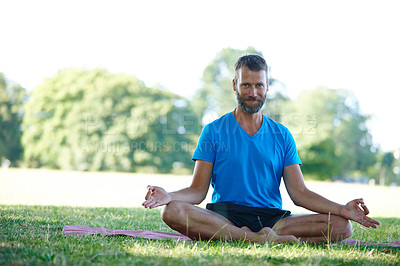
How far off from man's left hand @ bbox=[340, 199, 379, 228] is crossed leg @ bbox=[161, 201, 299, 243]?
592 millimetres

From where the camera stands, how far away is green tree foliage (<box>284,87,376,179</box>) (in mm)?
47844

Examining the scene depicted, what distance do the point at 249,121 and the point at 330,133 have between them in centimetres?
5045

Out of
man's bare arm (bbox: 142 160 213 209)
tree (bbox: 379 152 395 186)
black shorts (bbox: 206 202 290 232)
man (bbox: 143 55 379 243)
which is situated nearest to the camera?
man's bare arm (bbox: 142 160 213 209)

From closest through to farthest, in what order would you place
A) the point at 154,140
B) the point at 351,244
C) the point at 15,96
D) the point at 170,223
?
the point at 170,223 < the point at 351,244 < the point at 154,140 < the point at 15,96

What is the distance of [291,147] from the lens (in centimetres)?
464

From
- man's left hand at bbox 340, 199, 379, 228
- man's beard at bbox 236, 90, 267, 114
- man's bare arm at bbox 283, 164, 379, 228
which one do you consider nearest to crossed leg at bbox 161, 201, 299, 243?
man's bare arm at bbox 283, 164, 379, 228

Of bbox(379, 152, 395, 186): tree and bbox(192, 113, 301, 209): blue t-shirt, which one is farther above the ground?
bbox(192, 113, 301, 209): blue t-shirt

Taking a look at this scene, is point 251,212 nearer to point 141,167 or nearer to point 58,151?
point 141,167

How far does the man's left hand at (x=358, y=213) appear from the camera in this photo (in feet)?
13.0

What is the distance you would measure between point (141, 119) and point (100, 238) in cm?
4076

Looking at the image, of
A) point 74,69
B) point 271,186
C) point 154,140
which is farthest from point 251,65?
point 74,69

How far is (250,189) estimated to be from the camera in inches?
172

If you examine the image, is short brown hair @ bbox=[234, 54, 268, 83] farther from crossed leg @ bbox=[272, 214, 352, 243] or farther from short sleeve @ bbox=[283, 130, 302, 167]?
crossed leg @ bbox=[272, 214, 352, 243]

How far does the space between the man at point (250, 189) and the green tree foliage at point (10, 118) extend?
47633 millimetres
